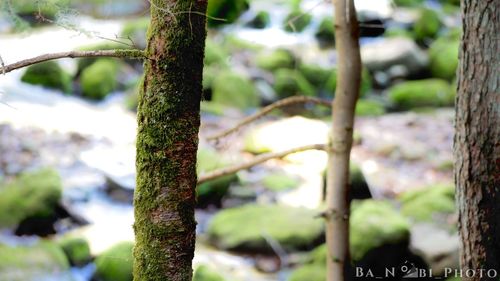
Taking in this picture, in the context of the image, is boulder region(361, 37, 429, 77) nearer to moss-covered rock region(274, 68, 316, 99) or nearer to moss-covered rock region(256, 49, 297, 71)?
moss-covered rock region(256, 49, 297, 71)

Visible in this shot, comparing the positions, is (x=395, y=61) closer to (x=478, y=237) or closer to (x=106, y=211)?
(x=106, y=211)

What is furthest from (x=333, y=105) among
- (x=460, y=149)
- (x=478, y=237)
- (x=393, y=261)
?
(x=393, y=261)

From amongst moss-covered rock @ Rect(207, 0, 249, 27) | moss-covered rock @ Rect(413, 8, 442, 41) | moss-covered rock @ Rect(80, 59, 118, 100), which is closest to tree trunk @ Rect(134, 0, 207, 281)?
moss-covered rock @ Rect(80, 59, 118, 100)

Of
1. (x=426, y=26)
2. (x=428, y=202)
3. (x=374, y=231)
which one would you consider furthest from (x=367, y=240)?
(x=426, y=26)

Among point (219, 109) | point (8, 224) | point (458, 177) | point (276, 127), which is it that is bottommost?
point (458, 177)

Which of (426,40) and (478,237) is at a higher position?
(426,40)

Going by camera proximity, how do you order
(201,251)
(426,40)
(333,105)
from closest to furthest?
(333,105) → (201,251) → (426,40)

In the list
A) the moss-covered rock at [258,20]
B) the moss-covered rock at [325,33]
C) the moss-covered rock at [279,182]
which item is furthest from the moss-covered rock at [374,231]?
the moss-covered rock at [325,33]

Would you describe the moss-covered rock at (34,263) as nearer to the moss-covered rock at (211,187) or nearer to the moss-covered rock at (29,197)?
the moss-covered rock at (29,197)
